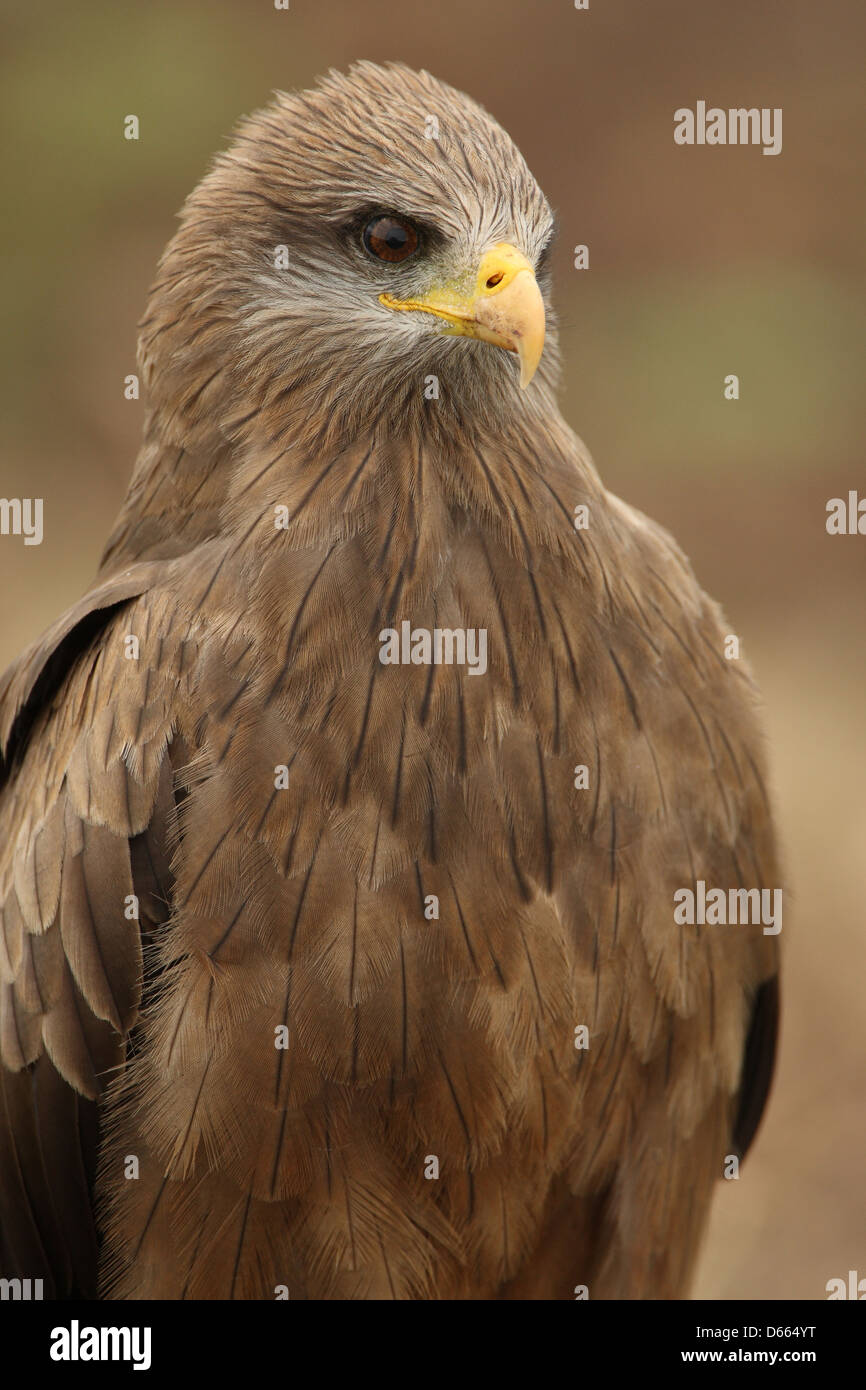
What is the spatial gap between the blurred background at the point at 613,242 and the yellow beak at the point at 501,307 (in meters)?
4.69

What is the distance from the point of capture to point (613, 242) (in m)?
8.52

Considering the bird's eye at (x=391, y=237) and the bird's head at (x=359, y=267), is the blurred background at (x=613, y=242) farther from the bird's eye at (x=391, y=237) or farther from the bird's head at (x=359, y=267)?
the bird's eye at (x=391, y=237)

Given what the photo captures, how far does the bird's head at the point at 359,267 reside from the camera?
2.85 m

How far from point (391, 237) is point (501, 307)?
→ 0.28 metres

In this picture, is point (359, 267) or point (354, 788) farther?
point (359, 267)

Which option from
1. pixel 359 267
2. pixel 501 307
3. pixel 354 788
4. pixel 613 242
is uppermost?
pixel 613 242

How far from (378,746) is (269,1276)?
1058 mm

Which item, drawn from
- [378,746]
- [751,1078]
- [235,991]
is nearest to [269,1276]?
[235,991]

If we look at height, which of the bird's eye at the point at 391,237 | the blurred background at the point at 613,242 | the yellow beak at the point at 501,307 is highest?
the blurred background at the point at 613,242

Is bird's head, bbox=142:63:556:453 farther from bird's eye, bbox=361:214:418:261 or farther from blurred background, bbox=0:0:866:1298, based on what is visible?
Answer: blurred background, bbox=0:0:866:1298

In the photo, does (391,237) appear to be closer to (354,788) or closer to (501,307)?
(501,307)

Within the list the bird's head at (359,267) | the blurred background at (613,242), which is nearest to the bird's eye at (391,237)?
the bird's head at (359,267)

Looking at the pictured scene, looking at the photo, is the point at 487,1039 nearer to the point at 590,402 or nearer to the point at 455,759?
the point at 455,759

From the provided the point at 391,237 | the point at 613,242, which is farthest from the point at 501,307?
the point at 613,242
